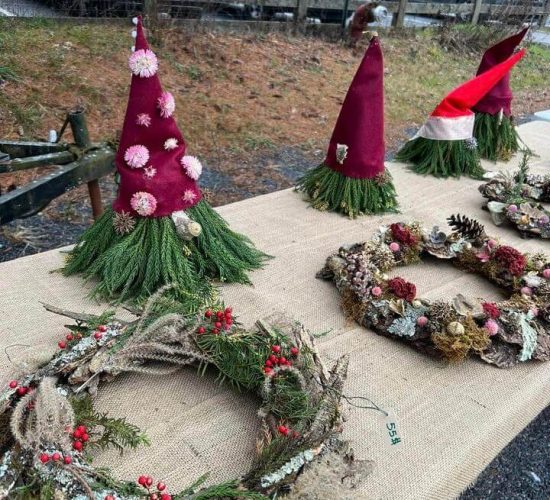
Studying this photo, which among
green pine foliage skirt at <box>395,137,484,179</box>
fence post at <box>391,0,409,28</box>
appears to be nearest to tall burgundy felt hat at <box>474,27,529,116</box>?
green pine foliage skirt at <box>395,137,484,179</box>

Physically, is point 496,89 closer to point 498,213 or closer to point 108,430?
point 498,213

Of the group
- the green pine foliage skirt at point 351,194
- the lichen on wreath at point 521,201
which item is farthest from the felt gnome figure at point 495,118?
the green pine foliage skirt at point 351,194

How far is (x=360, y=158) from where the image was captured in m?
2.06

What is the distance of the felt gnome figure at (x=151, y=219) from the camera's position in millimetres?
1375

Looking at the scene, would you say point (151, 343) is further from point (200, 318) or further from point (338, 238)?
point (338, 238)

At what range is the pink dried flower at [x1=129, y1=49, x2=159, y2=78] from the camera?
1.31 meters

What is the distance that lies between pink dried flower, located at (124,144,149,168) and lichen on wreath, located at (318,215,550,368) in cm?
64

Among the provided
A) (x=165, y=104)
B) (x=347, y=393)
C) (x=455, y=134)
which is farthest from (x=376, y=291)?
(x=455, y=134)

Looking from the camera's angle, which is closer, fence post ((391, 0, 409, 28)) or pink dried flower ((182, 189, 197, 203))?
pink dried flower ((182, 189, 197, 203))

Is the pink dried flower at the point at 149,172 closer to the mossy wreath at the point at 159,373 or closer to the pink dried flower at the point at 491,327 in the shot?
the mossy wreath at the point at 159,373

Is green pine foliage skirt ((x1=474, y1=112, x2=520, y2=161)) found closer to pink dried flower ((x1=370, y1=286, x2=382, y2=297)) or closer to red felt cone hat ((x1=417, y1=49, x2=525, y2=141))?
red felt cone hat ((x1=417, y1=49, x2=525, y2=141))

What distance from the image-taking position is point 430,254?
178 centimetres

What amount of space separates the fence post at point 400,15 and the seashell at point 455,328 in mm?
5894

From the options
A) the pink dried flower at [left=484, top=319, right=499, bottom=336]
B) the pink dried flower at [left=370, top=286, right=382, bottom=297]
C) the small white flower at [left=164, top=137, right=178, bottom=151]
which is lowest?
the pink dried flower at [left=484, top=319, right=499, bottom=336]
